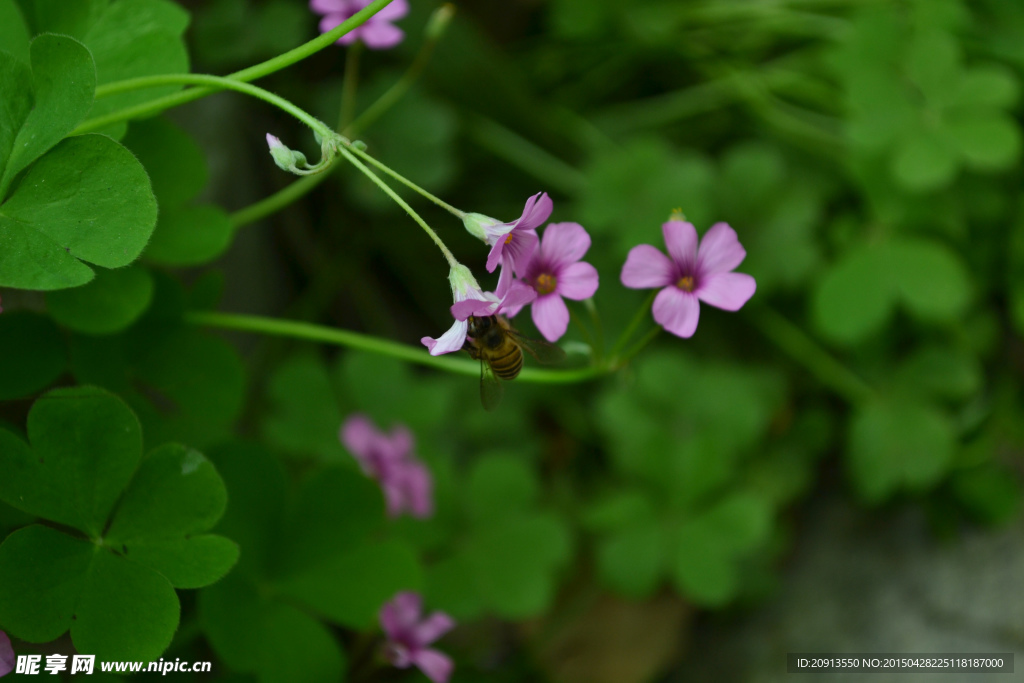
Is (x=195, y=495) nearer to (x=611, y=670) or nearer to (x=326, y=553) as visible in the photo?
(x=326, y=553)

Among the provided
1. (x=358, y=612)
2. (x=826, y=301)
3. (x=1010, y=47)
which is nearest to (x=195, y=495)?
(x=358, y=612)

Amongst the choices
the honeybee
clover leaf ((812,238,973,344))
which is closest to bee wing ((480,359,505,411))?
the honeybee

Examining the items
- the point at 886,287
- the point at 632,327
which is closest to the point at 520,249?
the point at 632,327

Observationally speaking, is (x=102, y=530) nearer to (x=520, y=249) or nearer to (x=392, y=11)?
(x=520, y=249)

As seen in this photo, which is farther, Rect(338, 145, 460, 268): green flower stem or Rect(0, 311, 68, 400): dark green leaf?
Rect(0, 311, 68, 400): dark green leaf

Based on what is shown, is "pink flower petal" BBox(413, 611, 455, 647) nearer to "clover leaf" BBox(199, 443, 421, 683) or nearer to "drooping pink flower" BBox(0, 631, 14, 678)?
"clover leaf" BBox(199, 443, 421, 683)

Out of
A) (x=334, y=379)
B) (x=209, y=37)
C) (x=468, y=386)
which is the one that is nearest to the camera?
(x=209, y=37)

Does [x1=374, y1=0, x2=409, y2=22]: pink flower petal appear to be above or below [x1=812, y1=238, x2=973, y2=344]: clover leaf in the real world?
above
